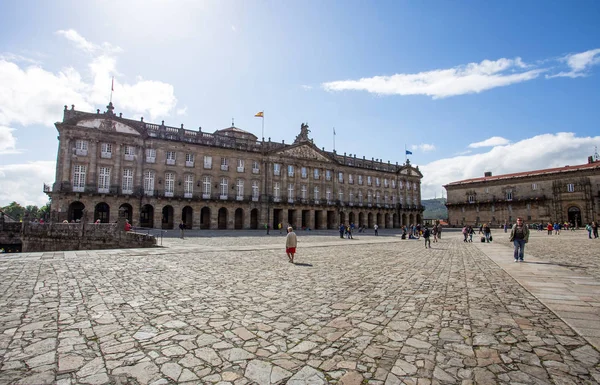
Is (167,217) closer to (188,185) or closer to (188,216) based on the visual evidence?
(188,216)

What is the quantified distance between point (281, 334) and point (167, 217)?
43732mm

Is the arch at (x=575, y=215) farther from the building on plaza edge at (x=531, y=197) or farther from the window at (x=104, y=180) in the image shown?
the window at (x=104, y=180)

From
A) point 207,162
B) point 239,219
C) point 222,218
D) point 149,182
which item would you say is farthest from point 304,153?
point 149,182

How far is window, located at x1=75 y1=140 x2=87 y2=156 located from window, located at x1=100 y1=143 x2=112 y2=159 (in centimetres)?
164

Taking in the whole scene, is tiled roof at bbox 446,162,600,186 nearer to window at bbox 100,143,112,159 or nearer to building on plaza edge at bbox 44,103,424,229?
building on plaza edge at bbox 44,103,424,229

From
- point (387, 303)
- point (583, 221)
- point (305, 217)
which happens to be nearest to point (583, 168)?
point (583, 221)

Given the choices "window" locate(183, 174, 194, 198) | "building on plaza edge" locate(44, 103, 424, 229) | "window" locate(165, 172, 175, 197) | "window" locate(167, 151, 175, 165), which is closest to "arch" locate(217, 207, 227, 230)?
"building on plaza edge" locate(44, 103, 424, 229)

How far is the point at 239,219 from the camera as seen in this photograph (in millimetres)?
47469

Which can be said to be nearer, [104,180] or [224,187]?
[104,180]

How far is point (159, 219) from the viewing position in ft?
128

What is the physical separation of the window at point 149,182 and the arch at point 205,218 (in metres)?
7.48

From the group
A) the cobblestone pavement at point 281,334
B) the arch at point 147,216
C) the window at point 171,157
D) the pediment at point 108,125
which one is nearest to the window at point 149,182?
the arch at point 147,216

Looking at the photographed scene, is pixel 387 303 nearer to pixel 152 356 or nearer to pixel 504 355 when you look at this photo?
pixel 504 355

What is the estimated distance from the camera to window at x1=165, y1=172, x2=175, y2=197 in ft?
134
